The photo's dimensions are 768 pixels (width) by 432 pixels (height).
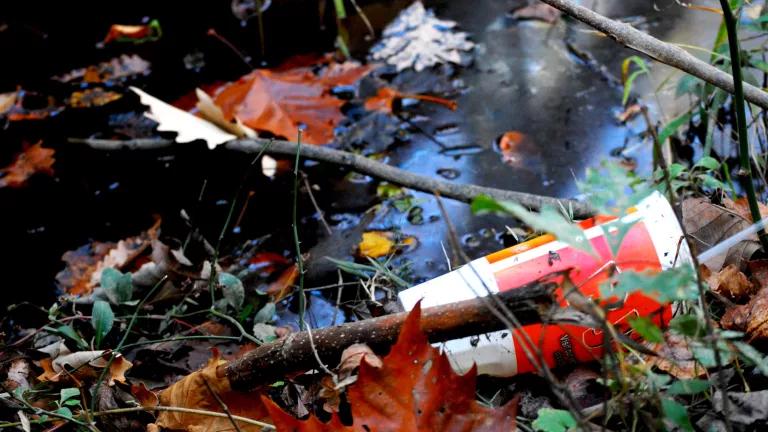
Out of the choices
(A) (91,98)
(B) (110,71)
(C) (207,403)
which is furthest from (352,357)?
(B) (110,71)

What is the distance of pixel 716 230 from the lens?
1399 millimetres

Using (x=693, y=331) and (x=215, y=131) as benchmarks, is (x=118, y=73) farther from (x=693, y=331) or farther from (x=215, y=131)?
(x=693, y=331)

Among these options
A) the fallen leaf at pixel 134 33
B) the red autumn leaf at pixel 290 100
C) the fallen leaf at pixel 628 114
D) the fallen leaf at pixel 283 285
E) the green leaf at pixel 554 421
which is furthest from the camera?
the fallen leaf at pixel 134 33

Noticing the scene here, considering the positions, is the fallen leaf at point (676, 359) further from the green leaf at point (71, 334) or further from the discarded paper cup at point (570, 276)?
the green leaf at point (71, 334)

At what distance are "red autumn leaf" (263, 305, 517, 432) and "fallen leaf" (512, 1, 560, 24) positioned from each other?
206cm

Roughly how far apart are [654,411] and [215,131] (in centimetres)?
161

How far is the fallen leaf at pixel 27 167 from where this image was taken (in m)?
2.36

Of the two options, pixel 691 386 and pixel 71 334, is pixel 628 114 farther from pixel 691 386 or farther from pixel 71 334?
pixel 71 334

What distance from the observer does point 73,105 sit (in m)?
2.65

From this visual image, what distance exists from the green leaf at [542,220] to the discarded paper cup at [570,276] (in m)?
0.40

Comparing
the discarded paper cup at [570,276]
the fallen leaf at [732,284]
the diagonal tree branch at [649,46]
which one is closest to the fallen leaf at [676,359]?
the discarded paper cup at [570,276]

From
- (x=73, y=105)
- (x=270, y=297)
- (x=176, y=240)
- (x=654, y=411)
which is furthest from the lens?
(x=73, y=105)

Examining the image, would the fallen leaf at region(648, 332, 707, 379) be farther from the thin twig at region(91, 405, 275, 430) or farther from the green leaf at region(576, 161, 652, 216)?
the thin twig at region(91, 405, 275, 430)

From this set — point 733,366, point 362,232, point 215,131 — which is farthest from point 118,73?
point 733,366
